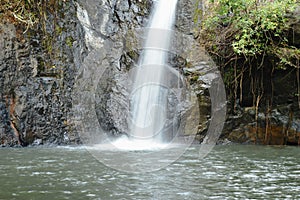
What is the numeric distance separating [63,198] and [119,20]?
7.65 m

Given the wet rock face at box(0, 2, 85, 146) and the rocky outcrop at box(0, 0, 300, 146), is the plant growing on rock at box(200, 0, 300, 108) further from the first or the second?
the wet rock face at box(0, 2, 85, 146)

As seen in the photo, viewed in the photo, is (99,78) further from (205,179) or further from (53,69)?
(205,179)

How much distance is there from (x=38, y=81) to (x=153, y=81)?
10.2 ft

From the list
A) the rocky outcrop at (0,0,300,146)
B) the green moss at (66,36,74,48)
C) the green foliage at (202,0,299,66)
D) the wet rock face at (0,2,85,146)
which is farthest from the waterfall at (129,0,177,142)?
the green moss at (66,36,74,48)

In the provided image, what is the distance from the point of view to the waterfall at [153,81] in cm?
917

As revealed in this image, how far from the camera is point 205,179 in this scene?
425cm

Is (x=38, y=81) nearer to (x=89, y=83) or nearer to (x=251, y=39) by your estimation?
(x=89, y=83)

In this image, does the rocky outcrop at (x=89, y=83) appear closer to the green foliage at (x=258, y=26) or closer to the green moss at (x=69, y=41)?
the green moss at (x=69, y=41)

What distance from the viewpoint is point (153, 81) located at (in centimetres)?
995

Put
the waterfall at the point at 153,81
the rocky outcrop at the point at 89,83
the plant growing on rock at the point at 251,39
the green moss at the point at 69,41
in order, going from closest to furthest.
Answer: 1. the rocky outcrop at the point at 89,83
2. the plant growing on rock at the point at 251,39
3. the green moss at the point at 69,41
4. the waterfall at the point at 153,81

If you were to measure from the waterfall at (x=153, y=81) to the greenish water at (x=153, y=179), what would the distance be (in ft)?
10.5

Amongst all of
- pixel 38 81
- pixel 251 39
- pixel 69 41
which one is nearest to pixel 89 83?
pixel 69 41

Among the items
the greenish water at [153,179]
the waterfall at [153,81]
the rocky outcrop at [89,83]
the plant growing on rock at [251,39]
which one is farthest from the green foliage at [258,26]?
the greenish water at [153,179]

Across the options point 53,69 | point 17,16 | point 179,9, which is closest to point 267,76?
point 179,9
